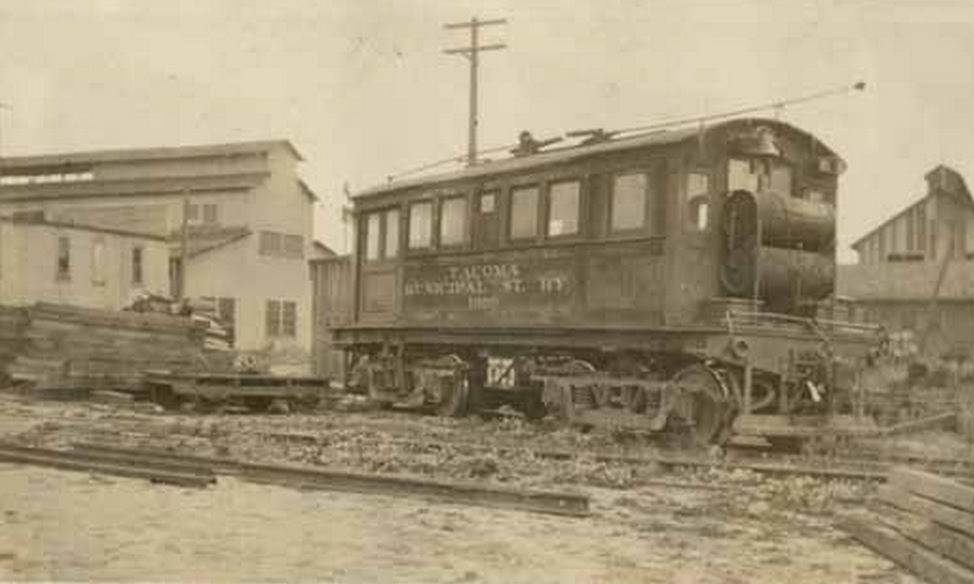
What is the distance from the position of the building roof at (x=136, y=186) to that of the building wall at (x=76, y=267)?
6.47m

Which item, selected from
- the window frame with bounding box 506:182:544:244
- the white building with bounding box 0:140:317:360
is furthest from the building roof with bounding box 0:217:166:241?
the window frame with bounding box 506:182:544:244

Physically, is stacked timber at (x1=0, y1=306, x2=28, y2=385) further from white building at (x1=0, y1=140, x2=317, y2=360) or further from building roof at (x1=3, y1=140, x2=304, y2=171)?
building roof at (x1=3, y1=140, x2=304, y2=171)

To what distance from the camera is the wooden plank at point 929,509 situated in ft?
19.1

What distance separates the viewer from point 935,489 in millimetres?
6227

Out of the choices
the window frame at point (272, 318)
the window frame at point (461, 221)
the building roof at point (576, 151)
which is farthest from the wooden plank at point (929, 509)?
the window frame at point (272, 318)

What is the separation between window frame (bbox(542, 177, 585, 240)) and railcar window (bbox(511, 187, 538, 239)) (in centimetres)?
18

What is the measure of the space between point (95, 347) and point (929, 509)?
1545 centimetres

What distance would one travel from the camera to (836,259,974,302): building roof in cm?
3056

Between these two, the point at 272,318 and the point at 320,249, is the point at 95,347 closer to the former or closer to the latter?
the point at 272,318

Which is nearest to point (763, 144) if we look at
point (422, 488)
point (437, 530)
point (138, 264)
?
point (422, 488)

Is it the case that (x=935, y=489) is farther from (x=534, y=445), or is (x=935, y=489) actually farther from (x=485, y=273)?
(x=485, y=273)

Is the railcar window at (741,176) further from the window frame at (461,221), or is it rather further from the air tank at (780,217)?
the window frame at (461,221)

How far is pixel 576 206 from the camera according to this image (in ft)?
41.3

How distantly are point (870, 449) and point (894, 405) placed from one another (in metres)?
3.98
